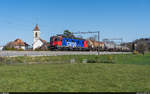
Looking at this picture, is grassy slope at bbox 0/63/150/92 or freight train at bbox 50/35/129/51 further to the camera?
freight train at bbox 50/35/129/51

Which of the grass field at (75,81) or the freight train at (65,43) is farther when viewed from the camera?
the freight train at (65,43)

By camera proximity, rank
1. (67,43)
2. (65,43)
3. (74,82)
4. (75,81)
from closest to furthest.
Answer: (74,82), (75,81), (65,43), (67,43)

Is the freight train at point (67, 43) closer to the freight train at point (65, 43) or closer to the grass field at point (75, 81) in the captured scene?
the freight train at point (65, 43)

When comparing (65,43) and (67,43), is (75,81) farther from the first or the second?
(67,43)

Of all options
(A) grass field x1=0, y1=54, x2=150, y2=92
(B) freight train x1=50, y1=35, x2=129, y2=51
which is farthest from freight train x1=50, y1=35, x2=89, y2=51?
(A) grass field x1=0, y1=54, x2=150, y2=92

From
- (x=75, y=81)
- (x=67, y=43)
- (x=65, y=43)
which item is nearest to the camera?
(x=75, y=81)

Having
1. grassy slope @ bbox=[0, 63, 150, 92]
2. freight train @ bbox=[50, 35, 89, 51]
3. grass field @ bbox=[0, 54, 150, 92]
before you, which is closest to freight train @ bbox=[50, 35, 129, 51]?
freight train @ bbox=[50, 35, 89, 51]

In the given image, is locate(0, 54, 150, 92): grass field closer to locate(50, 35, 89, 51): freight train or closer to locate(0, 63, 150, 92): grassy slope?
locate(0, 63, 150, 92): grassy slope

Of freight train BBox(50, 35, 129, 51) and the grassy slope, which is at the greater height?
freight train BBox(50, 35, 129, 51)

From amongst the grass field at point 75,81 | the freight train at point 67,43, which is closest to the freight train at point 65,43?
the freight train at point 67,43

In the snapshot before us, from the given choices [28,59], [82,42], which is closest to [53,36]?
[82,42]

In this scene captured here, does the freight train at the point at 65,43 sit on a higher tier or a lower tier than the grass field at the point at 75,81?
higher

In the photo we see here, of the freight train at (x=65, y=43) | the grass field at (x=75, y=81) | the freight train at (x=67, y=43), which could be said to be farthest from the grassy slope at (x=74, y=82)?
the freight train at (x=65, y=43)

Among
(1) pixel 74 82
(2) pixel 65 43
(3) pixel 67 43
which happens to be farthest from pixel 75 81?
(3) pixel 67 43
